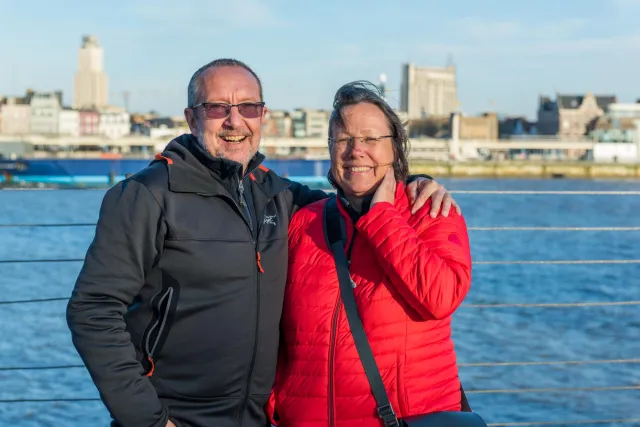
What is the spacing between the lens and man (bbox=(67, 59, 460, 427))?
6.87 ft

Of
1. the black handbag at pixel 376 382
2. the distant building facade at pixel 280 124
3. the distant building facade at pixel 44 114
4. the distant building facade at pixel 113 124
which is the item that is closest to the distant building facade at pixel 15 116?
the distant building facade at pixel 44 114

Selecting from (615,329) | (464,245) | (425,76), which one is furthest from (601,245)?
(425,76)

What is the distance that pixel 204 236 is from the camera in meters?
2.19

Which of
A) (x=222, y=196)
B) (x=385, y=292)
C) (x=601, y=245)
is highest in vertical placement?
(x=222, y=196)

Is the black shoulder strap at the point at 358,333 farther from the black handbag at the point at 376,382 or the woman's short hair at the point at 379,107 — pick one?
the woman's short hair at the point at 379,107

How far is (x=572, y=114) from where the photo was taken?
91750mm

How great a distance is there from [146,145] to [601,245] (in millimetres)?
60485

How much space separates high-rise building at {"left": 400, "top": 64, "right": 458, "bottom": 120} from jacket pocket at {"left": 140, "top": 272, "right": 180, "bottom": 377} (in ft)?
416

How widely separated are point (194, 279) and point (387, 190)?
0.50 metres

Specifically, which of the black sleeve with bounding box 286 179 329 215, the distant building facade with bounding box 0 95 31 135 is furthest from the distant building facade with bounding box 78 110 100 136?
the black sleeve with bounding box 286 179 329 215

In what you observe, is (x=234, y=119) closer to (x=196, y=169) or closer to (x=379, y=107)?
(x=196, y=169)

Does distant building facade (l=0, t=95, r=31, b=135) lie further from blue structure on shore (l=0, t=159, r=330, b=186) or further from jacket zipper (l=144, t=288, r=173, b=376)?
jacket zipper (l=144, t=288, r=173, b=376)

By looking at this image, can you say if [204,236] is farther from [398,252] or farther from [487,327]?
[487,327]

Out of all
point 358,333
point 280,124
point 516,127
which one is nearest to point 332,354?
point 358,333
